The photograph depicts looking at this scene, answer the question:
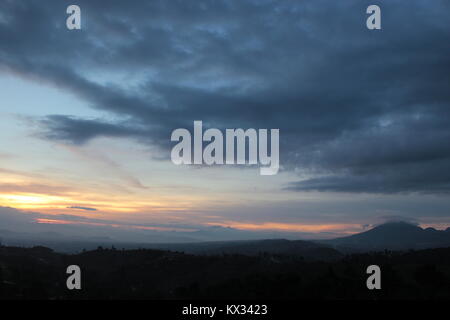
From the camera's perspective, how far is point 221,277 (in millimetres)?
48406

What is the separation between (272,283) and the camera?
131 feet

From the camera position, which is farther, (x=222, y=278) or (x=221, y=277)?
(x=221, y=277)

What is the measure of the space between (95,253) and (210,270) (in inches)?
1013

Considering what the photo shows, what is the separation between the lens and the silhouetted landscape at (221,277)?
124 ft

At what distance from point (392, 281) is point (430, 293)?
3.35 m

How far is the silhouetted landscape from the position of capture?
3784cm
